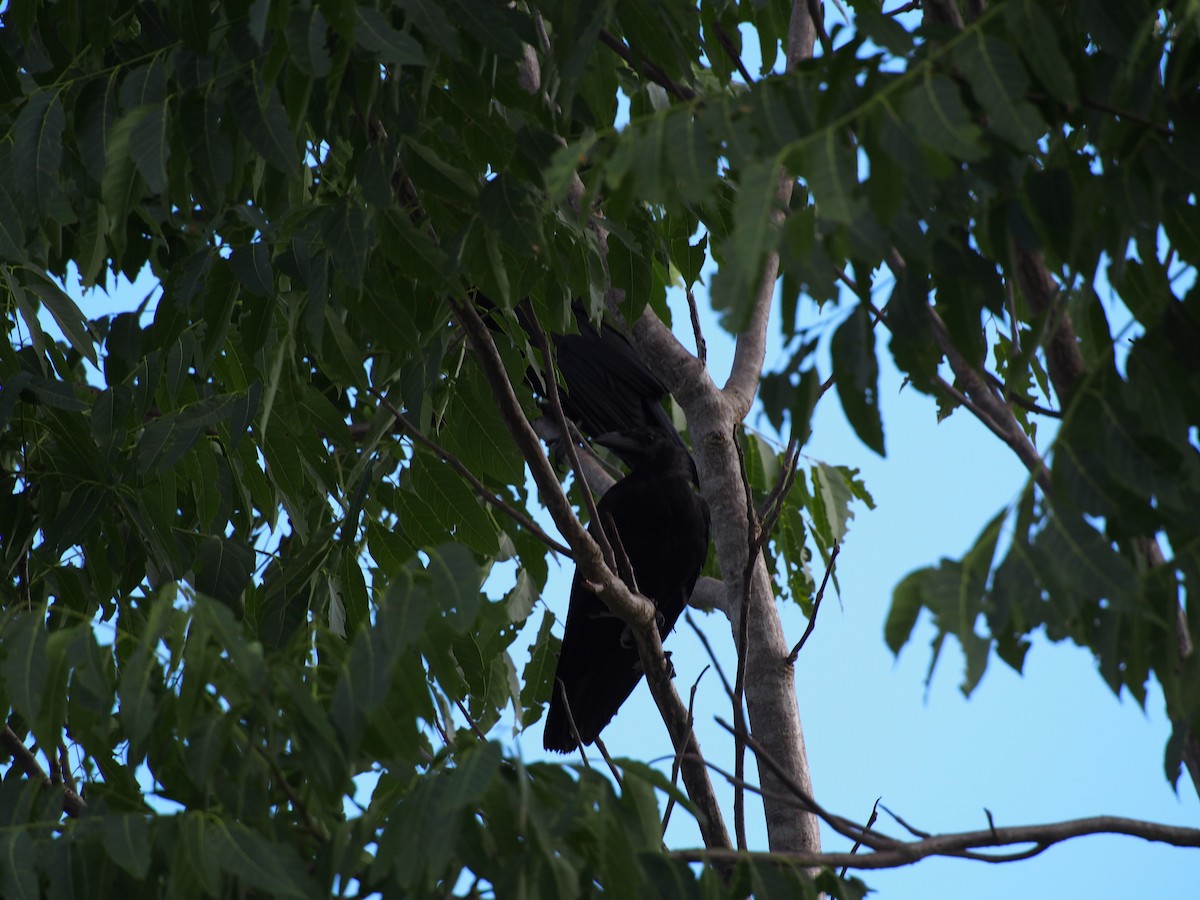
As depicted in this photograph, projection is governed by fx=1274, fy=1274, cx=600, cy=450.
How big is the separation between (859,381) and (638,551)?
277 centimetres

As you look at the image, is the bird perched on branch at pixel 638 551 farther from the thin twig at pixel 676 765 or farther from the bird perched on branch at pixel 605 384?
the thin twig at pixel 676 765

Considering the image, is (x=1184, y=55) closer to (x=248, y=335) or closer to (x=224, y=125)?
(x=224, y=125)

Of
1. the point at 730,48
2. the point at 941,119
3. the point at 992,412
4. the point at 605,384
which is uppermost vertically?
the point at 605,384

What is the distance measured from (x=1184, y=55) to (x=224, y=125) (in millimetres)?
1040

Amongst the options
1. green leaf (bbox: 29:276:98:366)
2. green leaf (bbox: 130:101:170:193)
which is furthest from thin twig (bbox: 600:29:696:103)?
green leaf (bbox: 29:276:98:366)

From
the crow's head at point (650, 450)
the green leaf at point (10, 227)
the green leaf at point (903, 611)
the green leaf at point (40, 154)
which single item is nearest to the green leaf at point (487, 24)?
the green leaf at point (40, 154)

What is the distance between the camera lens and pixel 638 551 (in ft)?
12.4

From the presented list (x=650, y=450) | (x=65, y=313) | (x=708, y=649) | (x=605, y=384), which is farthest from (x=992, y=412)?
(x=650, y=450)

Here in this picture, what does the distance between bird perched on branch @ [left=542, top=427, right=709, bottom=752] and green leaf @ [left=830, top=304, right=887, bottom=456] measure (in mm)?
2694

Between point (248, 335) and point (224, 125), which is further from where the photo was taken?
point (248, 335)

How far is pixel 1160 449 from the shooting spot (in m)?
0.97

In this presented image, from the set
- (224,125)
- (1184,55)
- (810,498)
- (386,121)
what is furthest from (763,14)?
(810,498)

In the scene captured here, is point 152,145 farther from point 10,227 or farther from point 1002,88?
point 1002,88

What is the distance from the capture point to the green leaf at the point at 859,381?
3.41 feet
